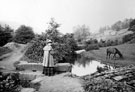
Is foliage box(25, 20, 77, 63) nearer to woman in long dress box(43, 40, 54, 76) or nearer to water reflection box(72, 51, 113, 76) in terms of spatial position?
water reflection box(72, 51, 113, 76)

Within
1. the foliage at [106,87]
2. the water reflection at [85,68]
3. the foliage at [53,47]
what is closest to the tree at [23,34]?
the foliage at [53,47]

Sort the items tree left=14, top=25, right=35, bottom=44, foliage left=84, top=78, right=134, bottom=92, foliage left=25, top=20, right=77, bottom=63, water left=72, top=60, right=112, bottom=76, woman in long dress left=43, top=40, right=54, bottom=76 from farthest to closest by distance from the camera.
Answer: tree left=14, top=25, right=35, bottom=44 → foliage left=25, top=20, right=77, bottom=63 → water left=72, top=60, right=112, bottom=76 → woman in long dress left=43, top=40, right=54, bottom=76 → foliage left=84, top=78, right=134, bottom=92

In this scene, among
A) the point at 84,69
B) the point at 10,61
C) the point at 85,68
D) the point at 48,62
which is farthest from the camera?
the point at 85,68

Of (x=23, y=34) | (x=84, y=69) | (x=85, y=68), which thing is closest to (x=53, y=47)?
(x=84, y=69)

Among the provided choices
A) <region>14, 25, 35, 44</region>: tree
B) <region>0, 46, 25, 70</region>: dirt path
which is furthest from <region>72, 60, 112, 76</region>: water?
<region>14, 25, 35, 44</region>: tree

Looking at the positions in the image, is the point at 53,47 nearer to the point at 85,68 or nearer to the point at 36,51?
the point at 36,51

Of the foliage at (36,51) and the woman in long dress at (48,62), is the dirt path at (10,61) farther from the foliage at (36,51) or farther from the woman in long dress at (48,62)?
the woman in long dress at (48,62)

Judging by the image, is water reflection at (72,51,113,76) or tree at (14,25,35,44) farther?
tree at (14,25,35,44)

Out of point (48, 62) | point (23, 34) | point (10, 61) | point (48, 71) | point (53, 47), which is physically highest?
point (23, 34)

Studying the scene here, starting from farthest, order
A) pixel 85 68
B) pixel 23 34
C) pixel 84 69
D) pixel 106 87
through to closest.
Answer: pixel 23 34
pixel 85 68
pixel 84 69
pixel 106 87

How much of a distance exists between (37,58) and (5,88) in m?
4.93

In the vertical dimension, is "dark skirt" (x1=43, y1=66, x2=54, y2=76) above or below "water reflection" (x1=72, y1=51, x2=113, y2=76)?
above

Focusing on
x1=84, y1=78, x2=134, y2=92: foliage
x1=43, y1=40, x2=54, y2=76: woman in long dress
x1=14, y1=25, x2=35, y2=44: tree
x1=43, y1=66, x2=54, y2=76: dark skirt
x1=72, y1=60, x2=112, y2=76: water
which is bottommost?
x1=72, y1=60, x2=112, y2=76: water

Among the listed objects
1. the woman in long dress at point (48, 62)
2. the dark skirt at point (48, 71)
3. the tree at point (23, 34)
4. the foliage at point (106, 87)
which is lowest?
the foliage at point (106, 87)
